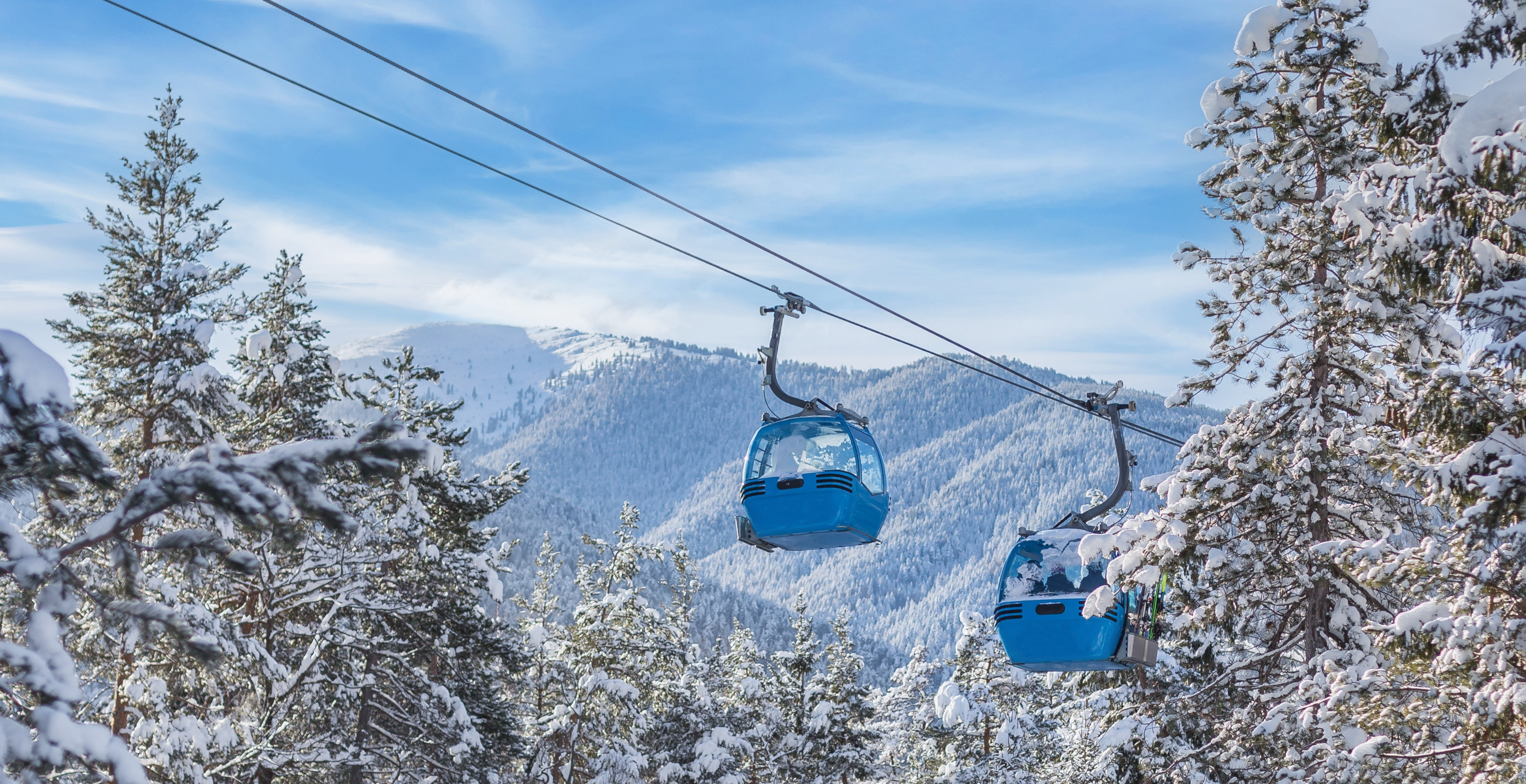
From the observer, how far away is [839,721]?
32.2 m

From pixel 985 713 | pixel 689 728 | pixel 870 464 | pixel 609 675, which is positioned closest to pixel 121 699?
pixel 870 464

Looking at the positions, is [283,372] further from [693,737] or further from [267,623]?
[693,737]

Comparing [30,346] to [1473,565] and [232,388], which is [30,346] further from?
[232,388]

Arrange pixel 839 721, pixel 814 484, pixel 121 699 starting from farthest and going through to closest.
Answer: pixel 839 721, pixel 121 699, pixel 814 484

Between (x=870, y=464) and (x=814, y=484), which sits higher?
(x=870, y=464)

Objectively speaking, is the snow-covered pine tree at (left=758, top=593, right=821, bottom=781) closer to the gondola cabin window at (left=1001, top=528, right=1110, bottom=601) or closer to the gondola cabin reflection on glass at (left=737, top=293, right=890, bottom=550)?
the gondola cabin window at (left=1001, top=528, right=1110, bottom=601)

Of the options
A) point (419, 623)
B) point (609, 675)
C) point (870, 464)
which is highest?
point (870, 464)

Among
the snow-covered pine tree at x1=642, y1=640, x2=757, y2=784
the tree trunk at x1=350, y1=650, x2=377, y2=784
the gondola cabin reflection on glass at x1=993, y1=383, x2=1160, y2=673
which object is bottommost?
the snow-covered pine tree at x1=642, y1=640, x2=757, y2=784

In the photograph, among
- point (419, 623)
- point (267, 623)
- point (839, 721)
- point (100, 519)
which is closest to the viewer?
point (100, 519)

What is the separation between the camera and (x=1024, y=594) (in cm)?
1264

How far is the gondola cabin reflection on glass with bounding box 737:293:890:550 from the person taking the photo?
11.6m

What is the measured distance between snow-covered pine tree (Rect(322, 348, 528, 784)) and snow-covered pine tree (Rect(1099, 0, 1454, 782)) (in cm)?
1058

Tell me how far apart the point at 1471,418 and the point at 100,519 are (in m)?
8.32

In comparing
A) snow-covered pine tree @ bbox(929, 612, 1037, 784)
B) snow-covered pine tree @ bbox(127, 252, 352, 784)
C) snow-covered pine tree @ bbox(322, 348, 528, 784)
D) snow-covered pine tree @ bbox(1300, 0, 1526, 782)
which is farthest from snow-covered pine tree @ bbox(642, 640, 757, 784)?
snow-covered pine tree @ bbox(1300, 0, 1526, 782)
